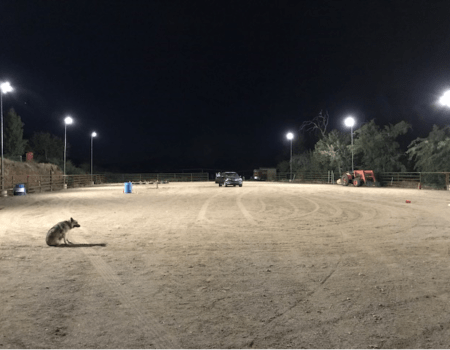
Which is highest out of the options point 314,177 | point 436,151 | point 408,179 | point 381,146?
point 381,146

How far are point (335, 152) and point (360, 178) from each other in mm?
13642

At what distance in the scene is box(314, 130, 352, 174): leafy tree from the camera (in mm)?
52969

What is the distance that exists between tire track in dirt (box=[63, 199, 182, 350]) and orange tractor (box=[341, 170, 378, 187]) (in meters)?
37.1

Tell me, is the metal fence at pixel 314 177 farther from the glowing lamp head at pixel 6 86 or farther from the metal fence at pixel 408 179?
the glowing lamp head at pixel 6 86

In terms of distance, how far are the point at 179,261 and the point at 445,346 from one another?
15.4 feet

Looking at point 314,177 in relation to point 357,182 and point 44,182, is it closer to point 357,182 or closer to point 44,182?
point 357,182

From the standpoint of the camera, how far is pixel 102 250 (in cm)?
805

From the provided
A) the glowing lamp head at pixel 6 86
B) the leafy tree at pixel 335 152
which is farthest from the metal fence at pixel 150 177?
the glowing lamp head at pixel 6 86

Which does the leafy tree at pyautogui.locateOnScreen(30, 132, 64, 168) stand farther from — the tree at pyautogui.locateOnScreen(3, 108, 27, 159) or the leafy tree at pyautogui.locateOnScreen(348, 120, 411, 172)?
the leafy tree at pyautogui.locateOnScreen(348, 120, 411, 172)

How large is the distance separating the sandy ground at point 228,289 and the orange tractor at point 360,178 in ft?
99.8

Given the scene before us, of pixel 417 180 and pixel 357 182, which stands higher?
pixel 417 180

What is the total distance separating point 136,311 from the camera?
4.37 m

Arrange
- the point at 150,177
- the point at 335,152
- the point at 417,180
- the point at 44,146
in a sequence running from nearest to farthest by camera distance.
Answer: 1. the point at 417,180
2. the point at 335,152
3. the point at 150,177
4. the point at 44,146

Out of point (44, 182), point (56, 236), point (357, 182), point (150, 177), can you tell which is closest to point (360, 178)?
point (357, 182)
